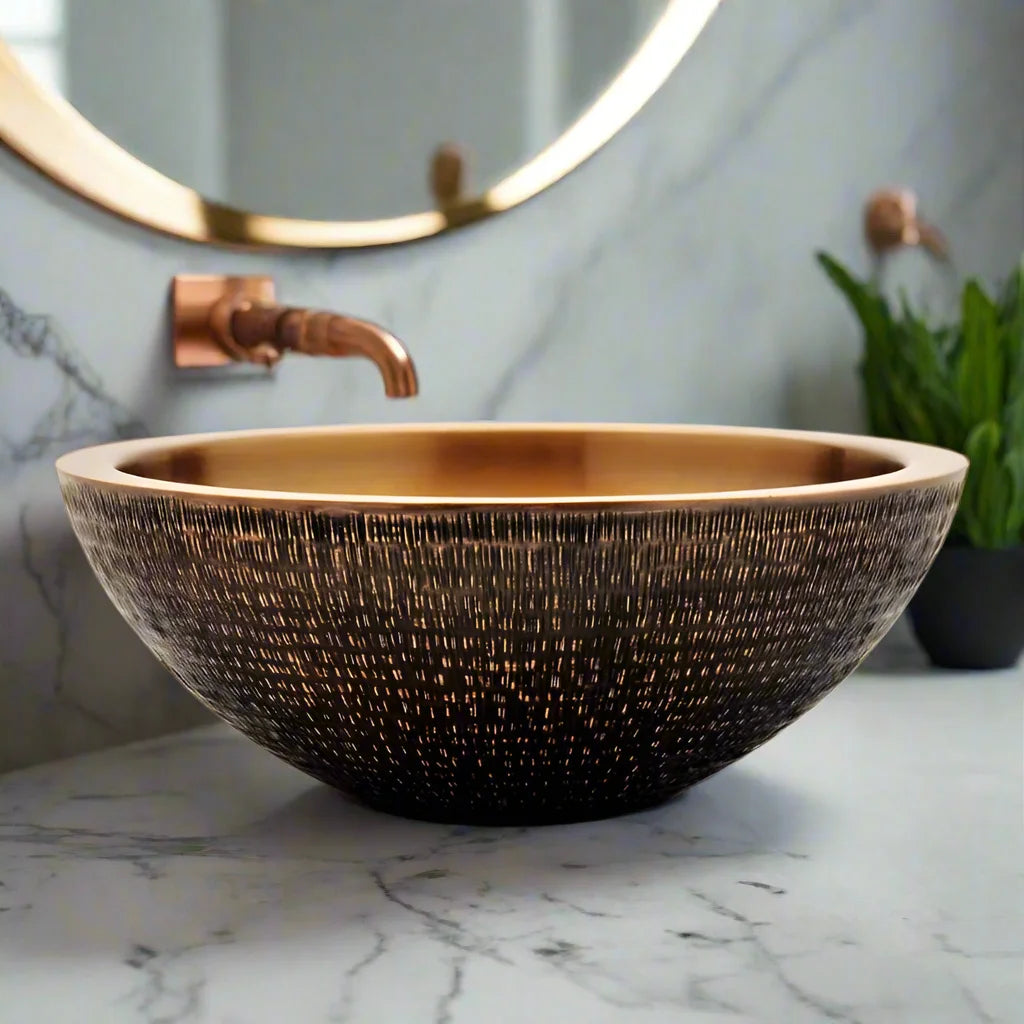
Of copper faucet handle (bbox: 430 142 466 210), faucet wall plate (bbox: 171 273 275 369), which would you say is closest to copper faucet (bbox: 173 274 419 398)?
faucet wall plate (bbox: 171 273 275 369)

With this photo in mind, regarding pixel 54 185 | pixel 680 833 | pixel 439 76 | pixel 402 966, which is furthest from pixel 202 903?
pixel 439 76

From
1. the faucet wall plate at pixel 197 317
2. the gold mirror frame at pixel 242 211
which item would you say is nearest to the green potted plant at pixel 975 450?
the gold mirror frame at pixel 242 211

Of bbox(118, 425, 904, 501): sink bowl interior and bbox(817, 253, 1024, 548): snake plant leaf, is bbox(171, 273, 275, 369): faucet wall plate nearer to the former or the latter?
bbox(118, 425, 904, 501): sink bowl interior

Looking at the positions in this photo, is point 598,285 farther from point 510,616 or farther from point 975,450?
point 510,616

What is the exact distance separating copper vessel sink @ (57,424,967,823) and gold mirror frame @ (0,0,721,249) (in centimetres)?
20

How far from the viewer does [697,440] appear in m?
0.83

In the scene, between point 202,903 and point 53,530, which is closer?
point 202,903

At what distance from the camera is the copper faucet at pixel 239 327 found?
780 millimetres

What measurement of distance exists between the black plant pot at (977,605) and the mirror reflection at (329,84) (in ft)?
1.42

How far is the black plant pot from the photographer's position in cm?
101

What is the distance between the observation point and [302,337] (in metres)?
0.79

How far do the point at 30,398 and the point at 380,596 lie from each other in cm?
33

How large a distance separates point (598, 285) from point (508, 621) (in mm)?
609

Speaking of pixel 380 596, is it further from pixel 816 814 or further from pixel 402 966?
pixel 816 814
